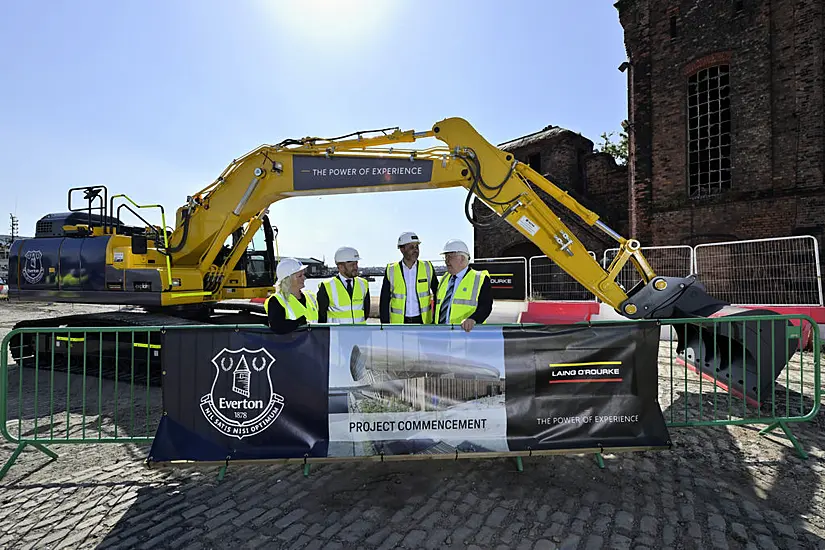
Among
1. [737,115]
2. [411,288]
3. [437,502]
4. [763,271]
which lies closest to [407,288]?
[411,288]

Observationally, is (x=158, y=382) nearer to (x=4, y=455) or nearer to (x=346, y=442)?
(x=4, y=455)

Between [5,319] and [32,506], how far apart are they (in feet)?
56.9

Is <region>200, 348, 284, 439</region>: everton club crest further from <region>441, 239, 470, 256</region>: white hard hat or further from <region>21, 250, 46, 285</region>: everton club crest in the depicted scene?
<region>21, 250, 46, 285</region>: everton club crest

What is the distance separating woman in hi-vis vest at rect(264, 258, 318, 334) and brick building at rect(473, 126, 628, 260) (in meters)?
14.2

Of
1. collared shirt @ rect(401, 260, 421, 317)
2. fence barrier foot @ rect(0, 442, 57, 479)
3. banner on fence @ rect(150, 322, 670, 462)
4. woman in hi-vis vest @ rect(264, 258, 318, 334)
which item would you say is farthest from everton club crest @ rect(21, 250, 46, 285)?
collared shirt @ rect(401, 260, 421, 317)

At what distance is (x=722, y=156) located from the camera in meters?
14.2

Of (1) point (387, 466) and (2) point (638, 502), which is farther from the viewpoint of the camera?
(1) point (387, 466)

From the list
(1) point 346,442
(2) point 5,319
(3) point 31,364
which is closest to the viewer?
(1) point 346,442

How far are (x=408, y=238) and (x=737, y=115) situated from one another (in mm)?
14123

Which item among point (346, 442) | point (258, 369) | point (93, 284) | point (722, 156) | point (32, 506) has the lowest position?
point (32, 506)

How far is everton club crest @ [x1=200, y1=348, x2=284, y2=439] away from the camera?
12.3 feet

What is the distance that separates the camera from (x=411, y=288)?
5035mm

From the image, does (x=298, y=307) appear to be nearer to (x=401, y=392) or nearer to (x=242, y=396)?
(x=242, y=396)

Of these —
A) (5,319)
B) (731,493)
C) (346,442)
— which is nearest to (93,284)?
(346,442)
